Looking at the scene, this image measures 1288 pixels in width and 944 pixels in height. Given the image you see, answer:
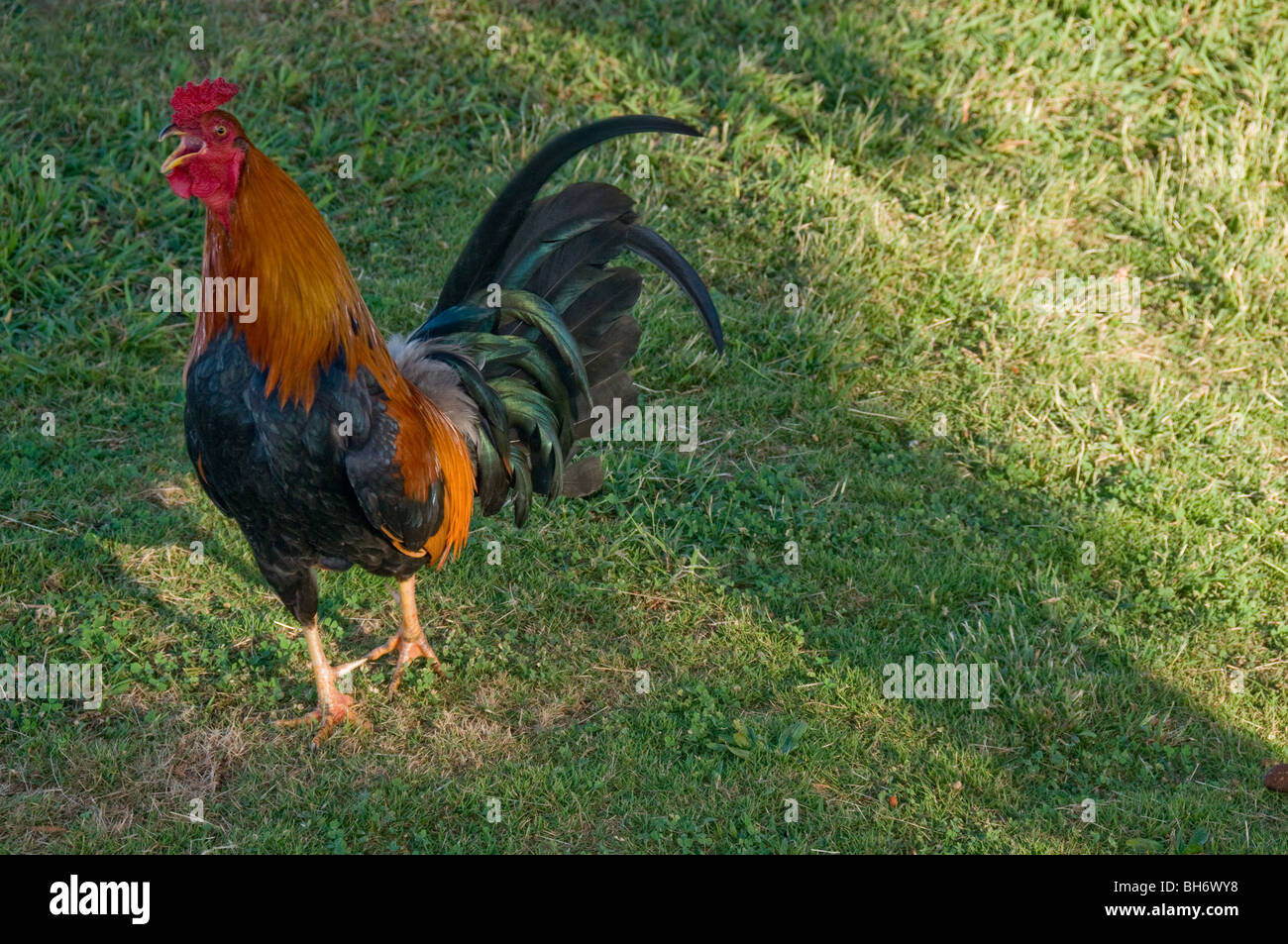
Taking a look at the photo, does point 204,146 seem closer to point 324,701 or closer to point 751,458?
point 324,701

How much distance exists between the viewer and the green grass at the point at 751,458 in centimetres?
515

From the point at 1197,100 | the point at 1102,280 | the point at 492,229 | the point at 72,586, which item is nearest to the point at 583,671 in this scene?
the point at 492,229

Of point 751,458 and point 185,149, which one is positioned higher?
point 185,149

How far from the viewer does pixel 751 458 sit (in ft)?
22.8

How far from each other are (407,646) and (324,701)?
475mm

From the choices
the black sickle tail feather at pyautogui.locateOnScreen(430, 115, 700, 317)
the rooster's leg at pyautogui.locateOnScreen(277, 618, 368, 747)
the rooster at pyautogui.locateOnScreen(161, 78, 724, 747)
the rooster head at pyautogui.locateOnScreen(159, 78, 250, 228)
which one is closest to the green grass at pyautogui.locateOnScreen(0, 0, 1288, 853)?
the rooster's leg at pyautogui.locateOnScreen(277, 618, 368, 747)

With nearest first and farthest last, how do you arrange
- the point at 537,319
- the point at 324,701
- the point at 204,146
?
the point at 204,146 < the point at 537,319 < the point at 324,701

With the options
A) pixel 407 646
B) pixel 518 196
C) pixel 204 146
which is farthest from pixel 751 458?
pixel 204 146

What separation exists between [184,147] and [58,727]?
2644 mm

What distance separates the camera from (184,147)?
14.1 feet

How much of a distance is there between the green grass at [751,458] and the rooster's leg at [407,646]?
0.15 m

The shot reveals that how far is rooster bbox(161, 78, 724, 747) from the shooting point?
4.46 m

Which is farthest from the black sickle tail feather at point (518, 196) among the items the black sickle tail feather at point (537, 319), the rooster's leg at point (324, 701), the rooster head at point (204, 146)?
the rooster's leg at point (324, 701)

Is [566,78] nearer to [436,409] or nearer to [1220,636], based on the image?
[436,409]
